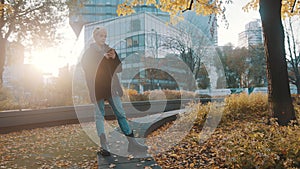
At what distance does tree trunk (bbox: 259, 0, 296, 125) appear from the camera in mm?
3951

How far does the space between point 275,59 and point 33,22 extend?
1423 centimetres

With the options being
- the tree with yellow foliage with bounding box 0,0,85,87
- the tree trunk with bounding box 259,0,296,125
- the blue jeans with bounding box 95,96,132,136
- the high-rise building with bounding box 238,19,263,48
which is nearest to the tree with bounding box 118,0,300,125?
the tree trunk with bounding box 259,0,296,125

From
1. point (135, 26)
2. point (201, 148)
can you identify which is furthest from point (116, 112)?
point (135, 26)

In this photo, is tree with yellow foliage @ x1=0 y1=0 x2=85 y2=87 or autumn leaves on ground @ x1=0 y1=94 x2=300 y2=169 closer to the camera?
autumn leaves on ground @ x1=0 y1=94 x2=300 y2=169

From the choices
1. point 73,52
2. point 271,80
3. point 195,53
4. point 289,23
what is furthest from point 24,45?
point 289,23

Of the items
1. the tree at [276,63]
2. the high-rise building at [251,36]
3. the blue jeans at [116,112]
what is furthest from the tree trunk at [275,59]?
the high-rise building at [251,36]

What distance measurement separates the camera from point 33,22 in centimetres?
1413

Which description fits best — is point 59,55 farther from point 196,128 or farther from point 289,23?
point 289,23

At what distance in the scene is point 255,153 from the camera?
202 cm

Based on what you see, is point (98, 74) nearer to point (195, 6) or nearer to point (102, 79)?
point (102, 79)

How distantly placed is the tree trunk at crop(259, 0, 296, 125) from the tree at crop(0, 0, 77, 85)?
11612mm

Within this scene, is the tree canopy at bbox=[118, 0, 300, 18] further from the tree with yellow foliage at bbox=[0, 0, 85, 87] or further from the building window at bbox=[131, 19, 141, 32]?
the tree with yellow foliage at bbox=[0, 0, 85, 87]

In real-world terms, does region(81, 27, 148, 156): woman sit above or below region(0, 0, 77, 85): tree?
below

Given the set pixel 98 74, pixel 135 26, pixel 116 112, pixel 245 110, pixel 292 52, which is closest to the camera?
pixel 98 74
